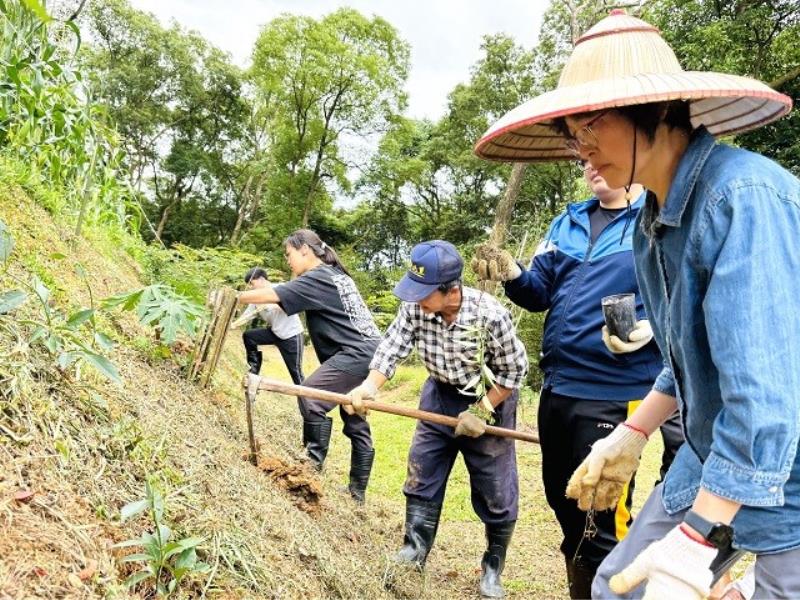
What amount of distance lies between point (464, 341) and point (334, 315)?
156 centimetres

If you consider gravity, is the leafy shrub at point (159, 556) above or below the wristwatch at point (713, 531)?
below

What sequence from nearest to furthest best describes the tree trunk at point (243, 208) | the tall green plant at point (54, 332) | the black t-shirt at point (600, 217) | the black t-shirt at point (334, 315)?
the tall green plant at point (54, 332), the black t-shirt at point (600, 217), the black t-shirt at point (334, 315), the tree trunk at point (243, 208)

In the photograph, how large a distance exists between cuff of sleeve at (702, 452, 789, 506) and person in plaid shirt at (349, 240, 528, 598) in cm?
200

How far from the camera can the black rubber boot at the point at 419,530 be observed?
3.25 m

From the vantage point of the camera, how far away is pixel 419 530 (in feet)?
10.7

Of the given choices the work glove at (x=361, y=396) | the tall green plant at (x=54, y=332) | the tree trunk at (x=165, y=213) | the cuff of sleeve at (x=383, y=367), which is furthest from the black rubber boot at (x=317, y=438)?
the tree trunk at (x=165, y=213)

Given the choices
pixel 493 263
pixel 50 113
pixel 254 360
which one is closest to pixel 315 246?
pixel 50 113

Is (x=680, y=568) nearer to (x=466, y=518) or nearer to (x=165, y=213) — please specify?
(x=466, y=518)

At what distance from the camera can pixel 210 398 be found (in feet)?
12.3

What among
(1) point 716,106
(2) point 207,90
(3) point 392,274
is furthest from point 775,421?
(2) point 207,90

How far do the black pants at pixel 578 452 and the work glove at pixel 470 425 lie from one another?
0.55m

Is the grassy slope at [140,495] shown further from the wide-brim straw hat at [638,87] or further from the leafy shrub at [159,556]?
the wide-brim straw hat at [638,87]

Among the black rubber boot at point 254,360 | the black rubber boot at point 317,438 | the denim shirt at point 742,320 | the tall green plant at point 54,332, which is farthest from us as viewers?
the black rubber boot at point 254,360

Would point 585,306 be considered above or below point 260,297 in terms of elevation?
above
